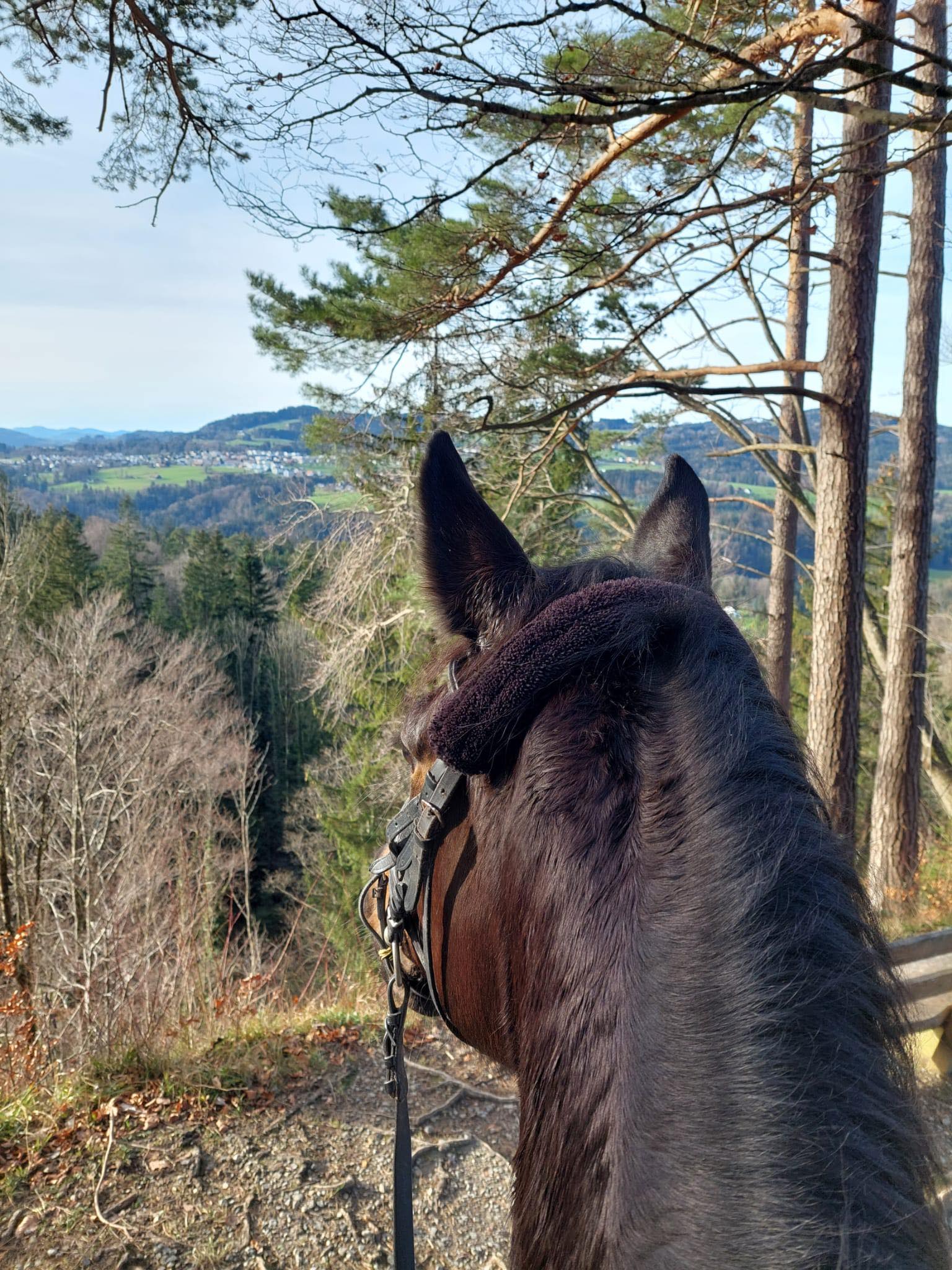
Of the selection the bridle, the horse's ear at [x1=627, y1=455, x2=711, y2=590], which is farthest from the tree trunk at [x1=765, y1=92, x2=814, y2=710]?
the bridle

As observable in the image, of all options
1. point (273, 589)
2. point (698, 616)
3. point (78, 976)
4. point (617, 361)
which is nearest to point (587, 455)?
point (617, 361)

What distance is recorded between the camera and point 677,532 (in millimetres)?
1555

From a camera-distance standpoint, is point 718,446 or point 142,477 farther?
point 142,477

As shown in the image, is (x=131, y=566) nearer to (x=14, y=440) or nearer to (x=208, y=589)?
(x=208, y=589)

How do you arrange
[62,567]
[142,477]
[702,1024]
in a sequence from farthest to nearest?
[142,477], [62,567], [702,1024]

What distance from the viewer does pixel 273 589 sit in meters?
38.6

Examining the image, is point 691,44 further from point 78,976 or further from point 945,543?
point 945,543

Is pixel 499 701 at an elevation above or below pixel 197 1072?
above

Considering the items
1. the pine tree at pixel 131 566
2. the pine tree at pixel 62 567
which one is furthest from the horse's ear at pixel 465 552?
the pine tree at pixel 131 566

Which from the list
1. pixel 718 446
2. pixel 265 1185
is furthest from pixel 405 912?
pixel 718 446

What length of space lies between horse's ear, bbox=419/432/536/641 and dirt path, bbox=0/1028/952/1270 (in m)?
3.03

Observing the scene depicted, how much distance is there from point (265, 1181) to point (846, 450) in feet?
20.5

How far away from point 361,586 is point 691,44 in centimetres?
810

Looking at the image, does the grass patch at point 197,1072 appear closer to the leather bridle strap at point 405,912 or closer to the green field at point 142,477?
the leather bridle strap at point 405,912
